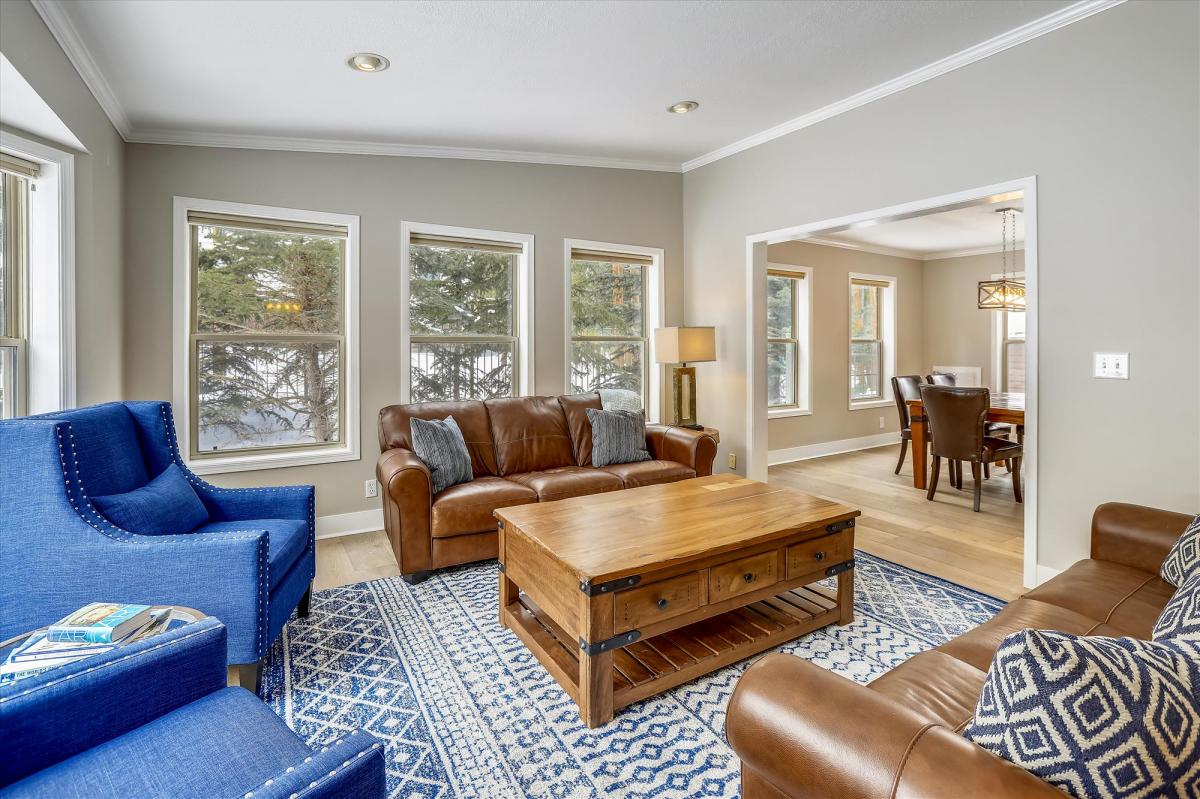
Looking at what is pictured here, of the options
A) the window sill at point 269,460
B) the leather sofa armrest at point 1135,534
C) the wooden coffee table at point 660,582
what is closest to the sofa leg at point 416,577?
the wooden coffee table at point 660,582

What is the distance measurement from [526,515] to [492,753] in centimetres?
95

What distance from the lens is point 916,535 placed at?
3910 mm

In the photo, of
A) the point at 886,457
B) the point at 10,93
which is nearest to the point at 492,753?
the point at 10,93

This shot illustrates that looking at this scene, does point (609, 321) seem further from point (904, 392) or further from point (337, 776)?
point (337, 776)

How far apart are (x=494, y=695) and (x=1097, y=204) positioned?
133 inches

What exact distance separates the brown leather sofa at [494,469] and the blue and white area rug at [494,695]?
28cm

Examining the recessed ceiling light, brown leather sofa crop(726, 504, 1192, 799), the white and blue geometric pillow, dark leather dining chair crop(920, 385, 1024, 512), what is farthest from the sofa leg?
dark leather dining chair crop(920, 385, 1024, 512)

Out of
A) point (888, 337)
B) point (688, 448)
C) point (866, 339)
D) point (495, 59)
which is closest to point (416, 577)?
point (688, 448)

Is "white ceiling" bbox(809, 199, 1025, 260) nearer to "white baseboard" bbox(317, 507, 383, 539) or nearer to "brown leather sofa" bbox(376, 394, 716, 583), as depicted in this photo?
"brown leather sofa" bbox(376, 394, 716, 583)

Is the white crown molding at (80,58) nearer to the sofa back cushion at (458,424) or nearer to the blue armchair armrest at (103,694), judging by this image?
the sofa back cushion at (458,424)

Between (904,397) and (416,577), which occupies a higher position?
(904,397)

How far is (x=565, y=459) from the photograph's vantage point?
13.5ft

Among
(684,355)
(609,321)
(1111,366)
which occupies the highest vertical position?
(609,321)

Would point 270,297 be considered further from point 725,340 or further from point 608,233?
point 725,340
